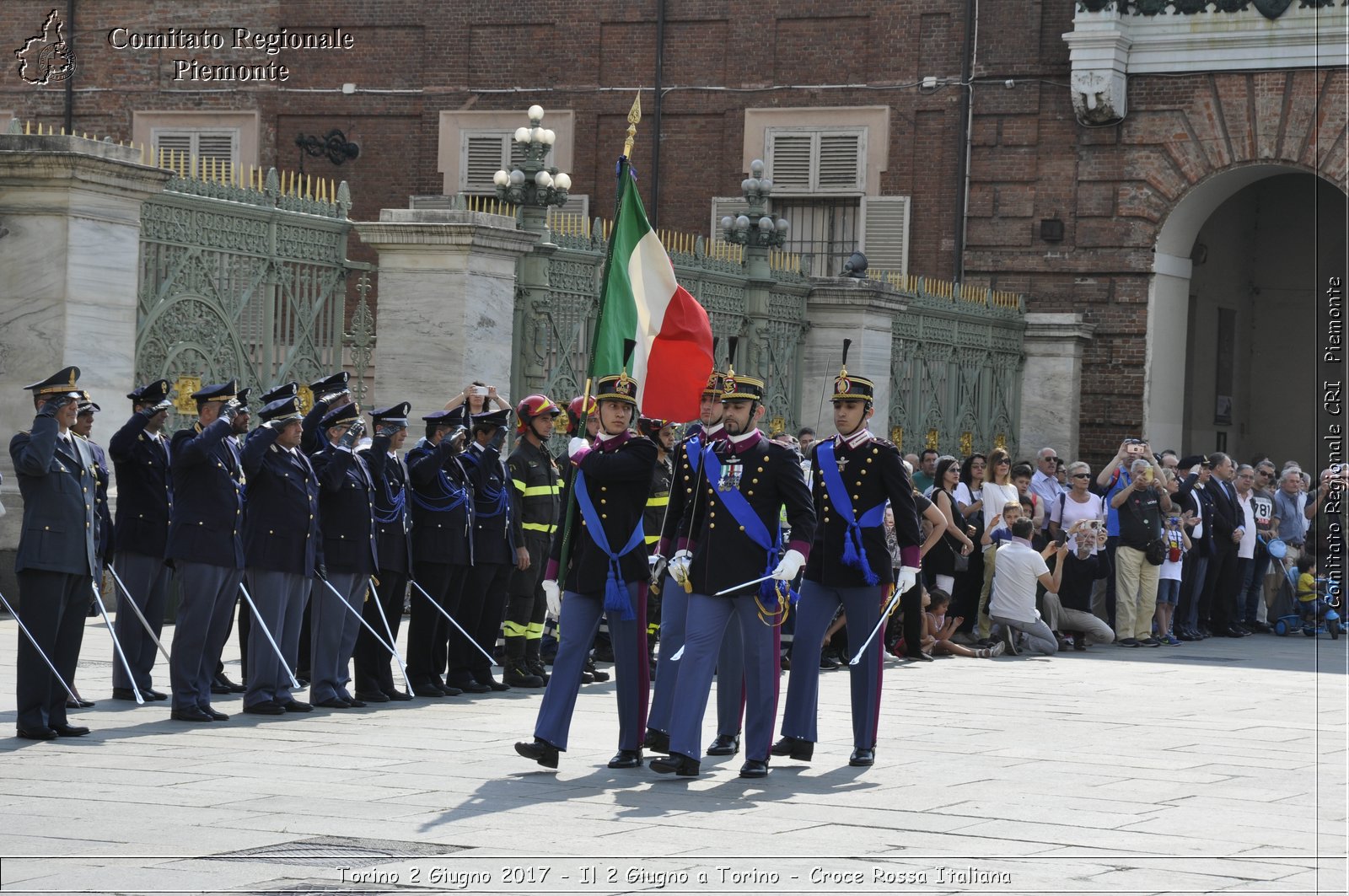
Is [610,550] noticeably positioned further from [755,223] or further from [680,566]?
[755,223]

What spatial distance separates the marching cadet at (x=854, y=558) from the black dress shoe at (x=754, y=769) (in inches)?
21.0

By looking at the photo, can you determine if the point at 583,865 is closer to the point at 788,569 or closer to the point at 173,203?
the point at 788,569

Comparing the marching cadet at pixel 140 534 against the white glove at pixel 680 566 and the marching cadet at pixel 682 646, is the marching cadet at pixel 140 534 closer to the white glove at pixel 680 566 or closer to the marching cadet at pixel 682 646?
the marching cadet at pixel 682 646

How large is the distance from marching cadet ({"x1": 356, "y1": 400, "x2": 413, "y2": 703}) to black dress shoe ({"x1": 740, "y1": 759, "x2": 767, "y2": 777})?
3.16 m

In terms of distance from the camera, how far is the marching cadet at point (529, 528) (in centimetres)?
1305

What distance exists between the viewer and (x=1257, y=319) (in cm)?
3203

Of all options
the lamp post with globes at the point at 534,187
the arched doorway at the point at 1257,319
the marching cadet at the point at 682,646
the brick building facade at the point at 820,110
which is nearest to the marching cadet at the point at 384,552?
the marching cadet at the point at 682,646

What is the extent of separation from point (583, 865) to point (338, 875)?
85 cm

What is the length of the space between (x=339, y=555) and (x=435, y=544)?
91 cm

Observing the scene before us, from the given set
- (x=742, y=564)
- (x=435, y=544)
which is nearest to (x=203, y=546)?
(x=435, y=544)

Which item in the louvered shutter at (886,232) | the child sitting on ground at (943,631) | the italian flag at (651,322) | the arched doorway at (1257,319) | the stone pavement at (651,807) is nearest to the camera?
the stone pavement at (651,807)

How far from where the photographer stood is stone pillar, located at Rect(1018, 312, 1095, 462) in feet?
87.7

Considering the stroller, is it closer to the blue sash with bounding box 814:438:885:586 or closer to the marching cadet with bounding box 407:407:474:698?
the marching cadet with bounding box 407:407:474:698

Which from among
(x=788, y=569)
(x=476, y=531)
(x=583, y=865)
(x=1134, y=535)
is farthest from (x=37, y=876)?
→ (x=1134, y=535)
